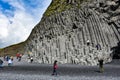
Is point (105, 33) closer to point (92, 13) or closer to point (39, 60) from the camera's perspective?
point (92, 13)

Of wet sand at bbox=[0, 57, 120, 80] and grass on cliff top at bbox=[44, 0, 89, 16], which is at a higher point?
grass on cliff top at bbox=[44, 0, 89, 16]

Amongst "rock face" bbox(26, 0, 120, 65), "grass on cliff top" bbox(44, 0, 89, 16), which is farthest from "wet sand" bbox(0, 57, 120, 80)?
"grass on cliff top" bbox(44, 0, 89, 16)

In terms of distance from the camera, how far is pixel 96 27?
79.6 metres

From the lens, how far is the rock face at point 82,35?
7275cm

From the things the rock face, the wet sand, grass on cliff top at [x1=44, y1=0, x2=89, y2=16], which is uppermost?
grass on cliff top at [x1=44, y1=0, x2=89, y2=16]

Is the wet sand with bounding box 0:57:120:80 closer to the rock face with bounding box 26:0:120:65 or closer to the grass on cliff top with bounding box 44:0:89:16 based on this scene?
the rock face with bounding box 26:0:120:65

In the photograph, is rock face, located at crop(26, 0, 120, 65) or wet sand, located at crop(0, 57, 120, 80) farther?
rock face, located at crop(26, 0, 120, 65)

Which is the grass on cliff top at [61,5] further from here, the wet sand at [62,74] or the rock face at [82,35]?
the wet sand at [62,74]

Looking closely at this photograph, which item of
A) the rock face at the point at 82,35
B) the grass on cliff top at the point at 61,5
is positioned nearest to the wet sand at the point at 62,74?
the rock face at the point at 82,35

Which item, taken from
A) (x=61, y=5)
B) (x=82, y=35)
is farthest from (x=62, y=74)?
(x=61, y=5)

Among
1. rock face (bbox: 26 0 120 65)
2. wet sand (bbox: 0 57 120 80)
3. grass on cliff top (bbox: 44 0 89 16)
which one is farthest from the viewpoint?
grass on cliff top (bbox: 44 0 89 16)

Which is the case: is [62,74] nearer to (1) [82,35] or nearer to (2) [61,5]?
(1) [82,35]

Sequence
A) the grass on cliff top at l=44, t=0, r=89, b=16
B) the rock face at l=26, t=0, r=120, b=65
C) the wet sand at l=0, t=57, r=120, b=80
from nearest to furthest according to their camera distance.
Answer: the wet sand at l=0, t=57, r=120, b=80, the rock face at l=26, t=0, r=120, b=65, the grass on cliff top at l=44, t=0, r=89, b=16

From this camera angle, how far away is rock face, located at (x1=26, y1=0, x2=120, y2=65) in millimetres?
72750
